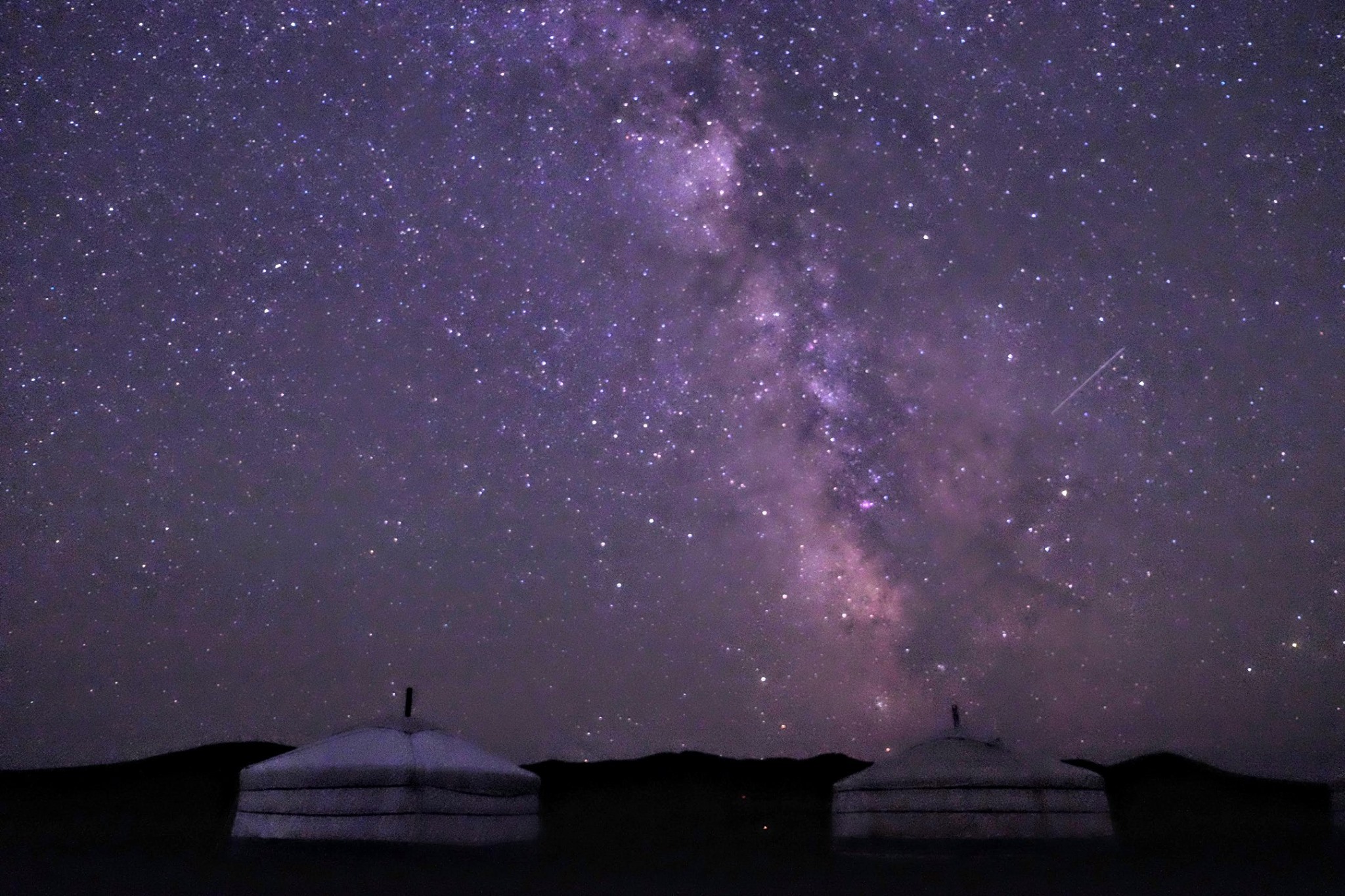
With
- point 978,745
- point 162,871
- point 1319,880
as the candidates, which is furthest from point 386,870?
point 978,745

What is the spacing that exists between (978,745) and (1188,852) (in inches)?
121

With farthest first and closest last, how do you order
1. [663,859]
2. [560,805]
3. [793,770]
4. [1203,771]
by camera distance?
1. [1203,771]
2. [793,770]
3. [560,805]
4. [663,859]

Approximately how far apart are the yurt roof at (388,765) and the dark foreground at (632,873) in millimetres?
654

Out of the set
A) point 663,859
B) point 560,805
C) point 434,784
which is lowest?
point 560,805

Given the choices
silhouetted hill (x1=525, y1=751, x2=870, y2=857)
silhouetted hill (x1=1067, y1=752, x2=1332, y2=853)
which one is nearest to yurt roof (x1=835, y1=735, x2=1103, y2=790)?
silhouetted hill (x1=525, y1=751, x2=870, y2=857)

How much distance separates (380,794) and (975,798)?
289 inches

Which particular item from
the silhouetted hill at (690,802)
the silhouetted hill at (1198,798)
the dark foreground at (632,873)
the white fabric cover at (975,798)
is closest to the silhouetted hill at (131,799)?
the dark foreground at (632,873)

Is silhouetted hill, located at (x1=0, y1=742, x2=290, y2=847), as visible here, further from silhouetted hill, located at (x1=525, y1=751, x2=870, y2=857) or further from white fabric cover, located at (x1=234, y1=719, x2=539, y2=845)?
silhouetted hill, located at (x1=525, y1=751, x2=870, y2=857)

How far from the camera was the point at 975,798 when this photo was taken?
12.1 meters

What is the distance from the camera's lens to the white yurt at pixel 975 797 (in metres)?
12.0

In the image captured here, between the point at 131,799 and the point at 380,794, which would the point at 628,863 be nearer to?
the point at 380,794

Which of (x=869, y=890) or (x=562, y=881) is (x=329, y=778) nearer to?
(x=562, y=881)

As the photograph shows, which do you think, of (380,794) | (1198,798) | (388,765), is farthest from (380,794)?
(1198,798)

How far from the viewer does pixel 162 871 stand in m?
7.96
